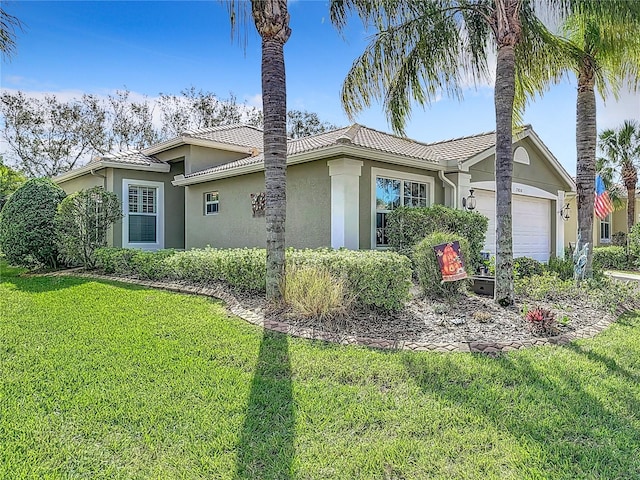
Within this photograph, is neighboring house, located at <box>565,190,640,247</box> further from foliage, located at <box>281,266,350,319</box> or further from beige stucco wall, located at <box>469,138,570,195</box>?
foliage, located at <box>281,266,350,319</box>

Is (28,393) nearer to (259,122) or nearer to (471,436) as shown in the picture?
(471,436)

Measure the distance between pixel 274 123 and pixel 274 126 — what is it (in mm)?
59

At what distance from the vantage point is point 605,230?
28047 millimetres

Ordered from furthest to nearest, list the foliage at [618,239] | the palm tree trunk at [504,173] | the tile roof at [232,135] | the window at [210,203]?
the foliage at [618,239] < the tile roof at [232,135] < the window at [210,203] < the palm tree trunk at [504,173]

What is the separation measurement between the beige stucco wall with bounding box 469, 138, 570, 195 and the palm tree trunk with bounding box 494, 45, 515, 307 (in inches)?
246

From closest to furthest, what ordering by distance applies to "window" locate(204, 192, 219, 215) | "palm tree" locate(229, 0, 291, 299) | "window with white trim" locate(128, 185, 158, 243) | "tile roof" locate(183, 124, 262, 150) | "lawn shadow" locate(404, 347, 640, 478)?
"lawn shadow" locate(404, 347, 640, 478), "palm tree" locate(229, 0, 291, 299), "window" locate(204, 192, 219, 215), "window with white trim" locate(128, 185, 158, 243), "tile roof" locate(183, 124, 262, 150)

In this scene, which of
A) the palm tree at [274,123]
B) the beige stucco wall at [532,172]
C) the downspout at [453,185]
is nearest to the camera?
the palm tree at [274,123]

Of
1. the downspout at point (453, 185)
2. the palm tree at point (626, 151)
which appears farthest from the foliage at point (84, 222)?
the palm tree at point (626, 151)

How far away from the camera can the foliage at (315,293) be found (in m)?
6.81

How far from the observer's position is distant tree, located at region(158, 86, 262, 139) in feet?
113

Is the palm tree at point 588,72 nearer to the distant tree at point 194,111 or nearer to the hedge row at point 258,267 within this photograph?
the hedge row at point 258,267

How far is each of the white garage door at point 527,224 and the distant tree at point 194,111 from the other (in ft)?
83.6

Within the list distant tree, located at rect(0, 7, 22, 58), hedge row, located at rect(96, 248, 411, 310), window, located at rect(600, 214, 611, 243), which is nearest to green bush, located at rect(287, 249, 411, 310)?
hedge row, located at rect(96, 248, 411, 310)

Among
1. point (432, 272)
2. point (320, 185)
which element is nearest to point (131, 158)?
point (320, 185)
